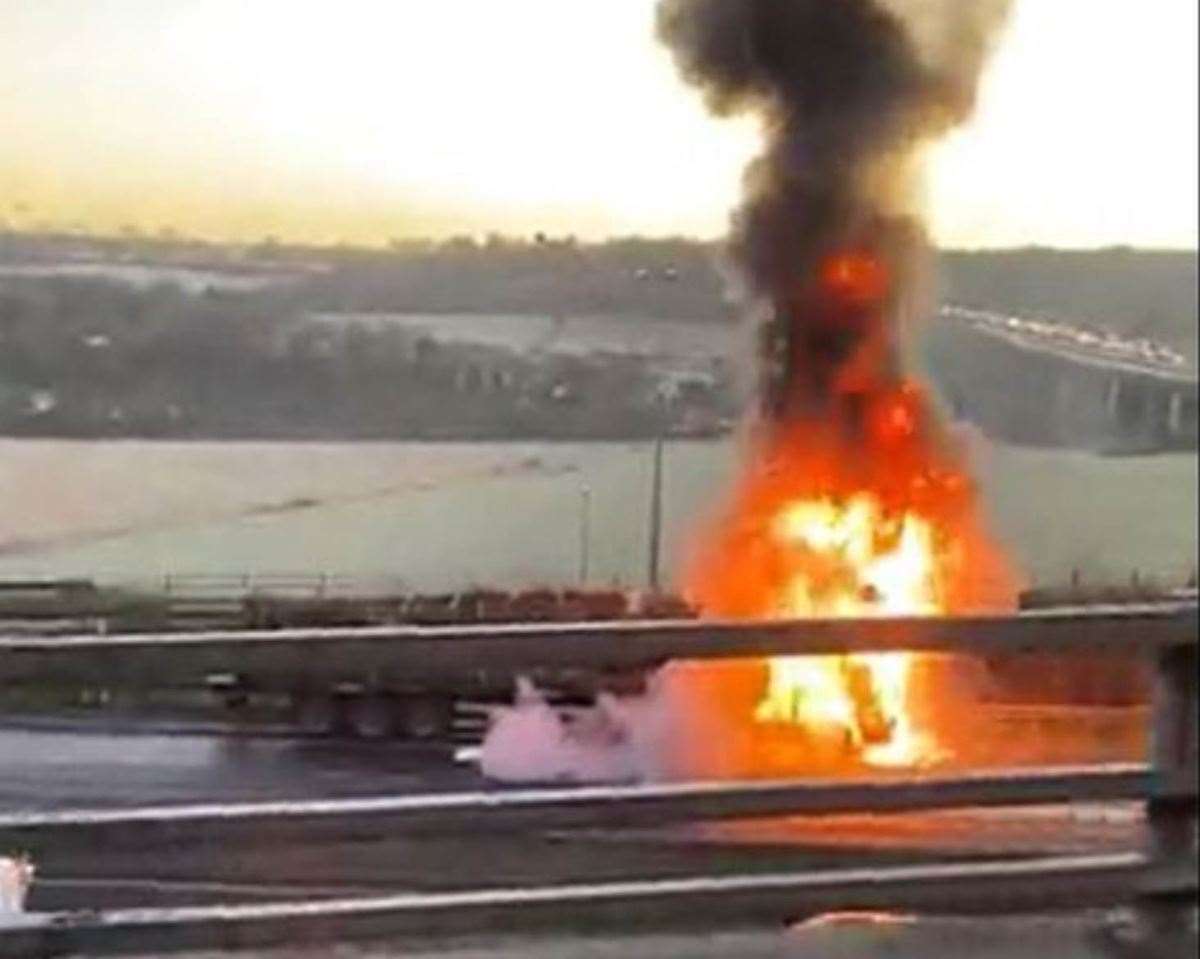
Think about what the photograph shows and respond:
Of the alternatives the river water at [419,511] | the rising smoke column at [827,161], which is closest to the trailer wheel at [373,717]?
the river water at [419,511]

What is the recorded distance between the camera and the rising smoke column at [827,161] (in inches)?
445

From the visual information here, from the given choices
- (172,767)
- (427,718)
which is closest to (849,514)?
(427,718)

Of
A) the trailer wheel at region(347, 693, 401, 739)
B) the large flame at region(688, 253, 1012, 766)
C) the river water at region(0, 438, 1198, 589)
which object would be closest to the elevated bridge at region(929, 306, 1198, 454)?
the river water at region(0, 438, 1198, 589)

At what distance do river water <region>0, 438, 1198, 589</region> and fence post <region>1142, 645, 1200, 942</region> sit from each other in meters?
3.07

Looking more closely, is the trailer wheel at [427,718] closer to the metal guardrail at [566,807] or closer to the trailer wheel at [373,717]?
the trailer wheel at [373,717]

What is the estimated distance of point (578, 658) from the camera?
6.70ft

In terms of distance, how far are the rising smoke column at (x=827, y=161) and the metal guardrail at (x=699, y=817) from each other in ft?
28.5

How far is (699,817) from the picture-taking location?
2240mm

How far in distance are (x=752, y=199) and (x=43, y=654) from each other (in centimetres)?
1002

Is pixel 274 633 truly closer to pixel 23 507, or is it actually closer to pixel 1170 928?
pixel 1170 928

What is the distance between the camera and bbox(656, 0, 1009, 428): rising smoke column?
1130cm

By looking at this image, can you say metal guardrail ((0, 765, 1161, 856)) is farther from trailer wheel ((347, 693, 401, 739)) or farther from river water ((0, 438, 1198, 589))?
river water ((0, 438, 1198, 589))

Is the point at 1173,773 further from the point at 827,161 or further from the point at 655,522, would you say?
the point at 827,161

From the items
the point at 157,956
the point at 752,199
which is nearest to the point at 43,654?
the point at 157,956
